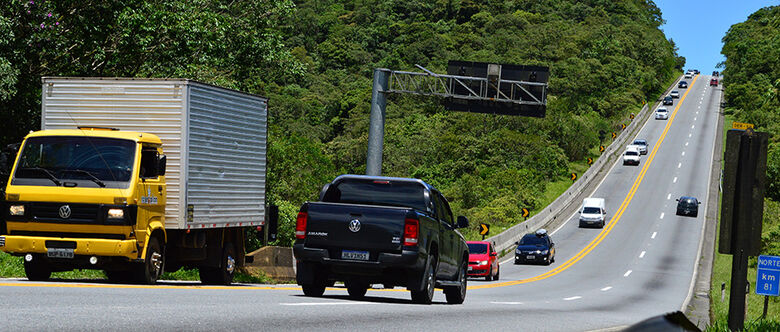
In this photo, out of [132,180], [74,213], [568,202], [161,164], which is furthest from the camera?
[568,202]

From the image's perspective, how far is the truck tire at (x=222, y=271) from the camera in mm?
17812

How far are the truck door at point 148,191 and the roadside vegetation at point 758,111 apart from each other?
9.17 meters

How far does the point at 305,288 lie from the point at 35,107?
1326 cm

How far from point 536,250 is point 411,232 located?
112ft

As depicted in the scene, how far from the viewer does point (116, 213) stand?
14211mm

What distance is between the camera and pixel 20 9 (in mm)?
22875

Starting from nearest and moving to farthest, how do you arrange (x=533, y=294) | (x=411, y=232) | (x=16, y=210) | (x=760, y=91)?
(x=411, y=232)
(x=16, y=210)
(x=533, y=294)
(x=760, y=91)

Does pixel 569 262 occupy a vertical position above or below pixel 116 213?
below

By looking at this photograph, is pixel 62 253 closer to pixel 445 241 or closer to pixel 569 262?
pixel 445 241

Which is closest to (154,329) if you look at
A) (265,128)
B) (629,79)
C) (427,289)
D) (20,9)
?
(427,289)

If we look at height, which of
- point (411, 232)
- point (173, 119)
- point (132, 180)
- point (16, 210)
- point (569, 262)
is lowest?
point (569, 262)

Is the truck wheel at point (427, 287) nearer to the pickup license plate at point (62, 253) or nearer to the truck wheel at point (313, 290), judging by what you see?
the truck wheel at point (313, 290)

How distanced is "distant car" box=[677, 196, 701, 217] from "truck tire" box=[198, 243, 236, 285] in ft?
175

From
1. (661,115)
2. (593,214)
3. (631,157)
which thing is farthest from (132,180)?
(661,115)
